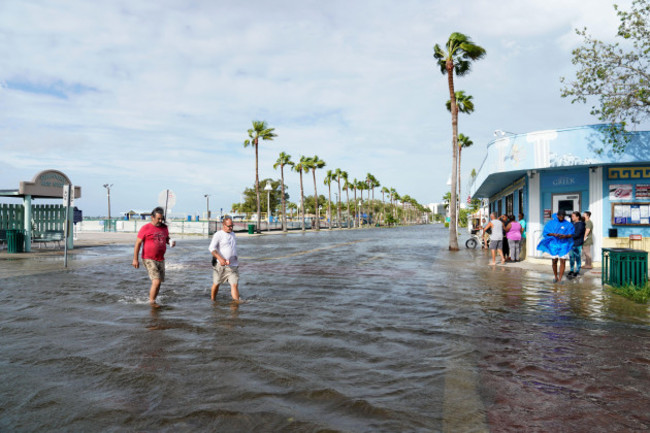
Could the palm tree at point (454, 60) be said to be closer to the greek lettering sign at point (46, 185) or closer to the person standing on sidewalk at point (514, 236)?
the person standing on sidewalk at point (514, 236)

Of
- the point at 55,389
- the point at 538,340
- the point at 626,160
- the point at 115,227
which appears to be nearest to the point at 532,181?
the point at 626,160

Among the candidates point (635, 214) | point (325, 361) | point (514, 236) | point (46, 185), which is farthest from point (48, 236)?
point (635, 214)

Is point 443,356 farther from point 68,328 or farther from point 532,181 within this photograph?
point 532,181

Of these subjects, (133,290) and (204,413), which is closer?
(204,413)

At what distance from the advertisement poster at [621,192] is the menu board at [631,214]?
0.25 m

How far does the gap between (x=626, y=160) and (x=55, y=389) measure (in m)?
17.1

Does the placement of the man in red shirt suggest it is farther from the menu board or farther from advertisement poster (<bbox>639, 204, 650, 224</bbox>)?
advertisement poster (<bbox>639, 204, 650, 224</bbox>)

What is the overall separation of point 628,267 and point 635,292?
1.42 m

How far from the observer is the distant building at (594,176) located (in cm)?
1566

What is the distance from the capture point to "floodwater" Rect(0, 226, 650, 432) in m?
3.79

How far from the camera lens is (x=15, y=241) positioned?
69.2 feet

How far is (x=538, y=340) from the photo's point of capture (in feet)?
20.2

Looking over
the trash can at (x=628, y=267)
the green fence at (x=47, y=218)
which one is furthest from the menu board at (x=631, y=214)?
the green fence at (x=47, y=218)

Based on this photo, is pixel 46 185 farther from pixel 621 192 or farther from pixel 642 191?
pixel 642 191
